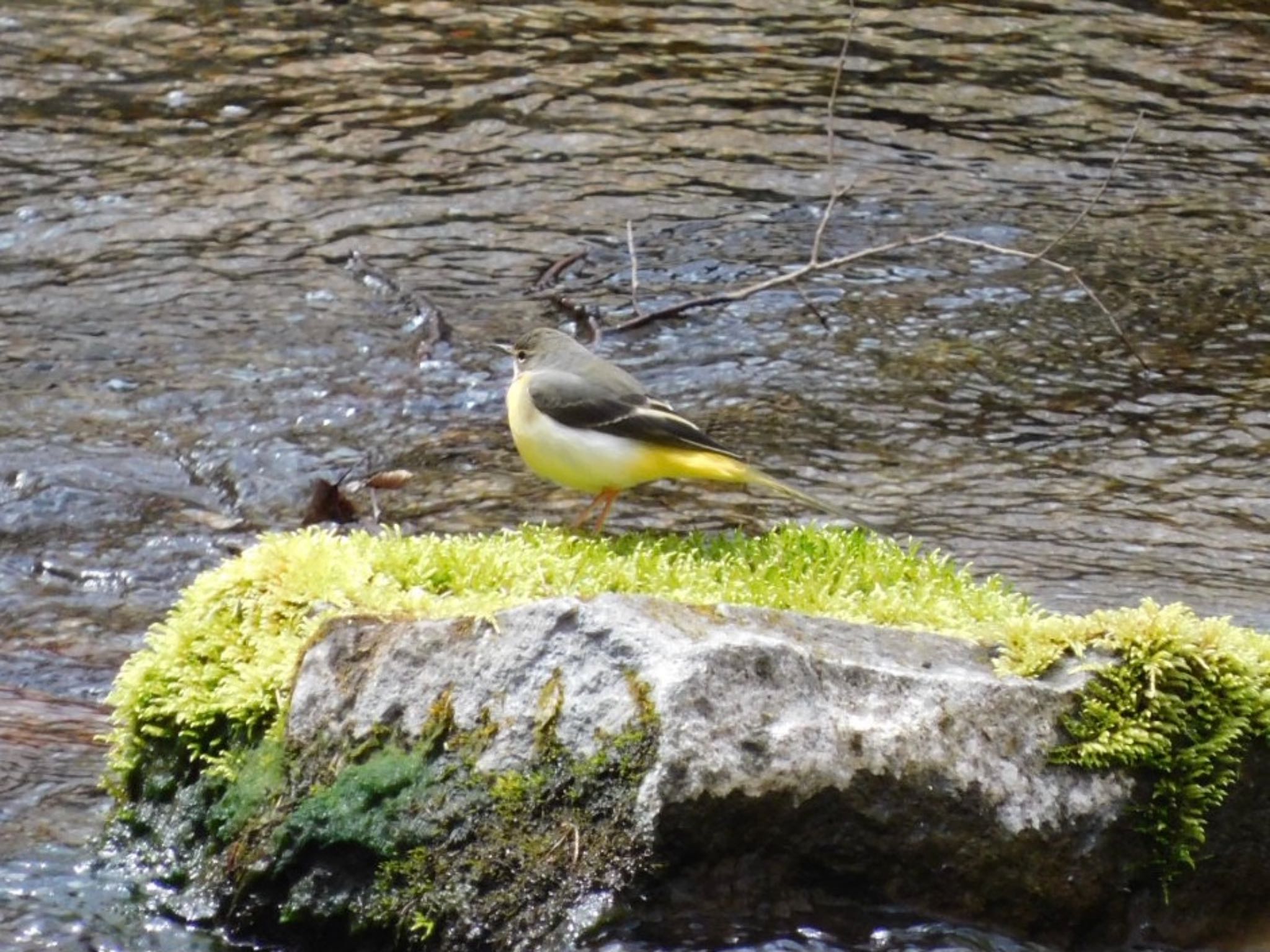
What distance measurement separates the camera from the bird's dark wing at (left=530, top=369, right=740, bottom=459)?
6668mm

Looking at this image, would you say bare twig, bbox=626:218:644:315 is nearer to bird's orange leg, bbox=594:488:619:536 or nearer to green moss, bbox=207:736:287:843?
bird's orange leg, bbox=594:488:619:536

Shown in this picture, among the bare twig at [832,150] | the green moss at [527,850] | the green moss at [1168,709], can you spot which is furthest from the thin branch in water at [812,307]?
the green moss at [527,850]

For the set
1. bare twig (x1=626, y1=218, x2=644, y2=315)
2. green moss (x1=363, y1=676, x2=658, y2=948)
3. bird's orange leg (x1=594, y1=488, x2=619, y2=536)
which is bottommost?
bare twig (x1=626, y1=218, x2=644, y2=315)

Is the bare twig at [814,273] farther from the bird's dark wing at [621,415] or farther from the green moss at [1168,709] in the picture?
the green moss at [1168,709]

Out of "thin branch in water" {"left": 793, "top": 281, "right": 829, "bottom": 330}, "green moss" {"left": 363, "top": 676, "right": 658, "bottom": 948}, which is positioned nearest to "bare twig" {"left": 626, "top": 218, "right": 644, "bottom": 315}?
"thin branch in water" {"left": 793, "top": 281, "right": 829, "bottom": 330}

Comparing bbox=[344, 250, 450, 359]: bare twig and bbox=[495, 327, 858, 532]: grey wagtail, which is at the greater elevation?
bbox=[495, 327, 858, 532]: grey wagtail

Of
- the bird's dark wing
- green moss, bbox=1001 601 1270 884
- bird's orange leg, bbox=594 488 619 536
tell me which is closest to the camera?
green moss, bbox=1001 601 1270 884

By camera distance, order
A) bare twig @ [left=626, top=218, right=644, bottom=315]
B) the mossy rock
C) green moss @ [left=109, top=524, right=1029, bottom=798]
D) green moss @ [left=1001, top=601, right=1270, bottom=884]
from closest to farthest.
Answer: the mossy rock, green moss @ [left=1001, top=601, right=1270, bottom=884], green moss @ [left=109, top=524, right=1029, bottom=798], bare twig @ [left=626, top=218, right=644, bottom=315]

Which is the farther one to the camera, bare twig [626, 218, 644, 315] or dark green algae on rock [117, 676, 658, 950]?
bare twig [626, 218, 644, 315]

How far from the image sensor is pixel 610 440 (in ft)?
22.0

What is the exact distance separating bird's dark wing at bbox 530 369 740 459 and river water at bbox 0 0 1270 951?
169cm

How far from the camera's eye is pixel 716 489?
29.7 ft

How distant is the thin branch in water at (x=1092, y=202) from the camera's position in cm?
1091

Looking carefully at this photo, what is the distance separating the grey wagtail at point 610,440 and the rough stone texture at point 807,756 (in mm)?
1843
